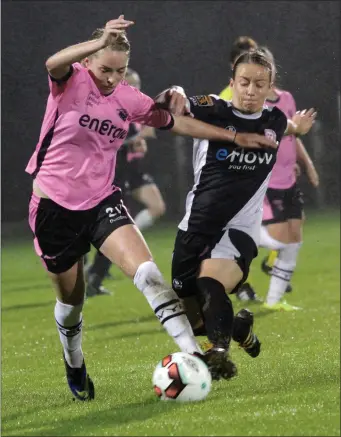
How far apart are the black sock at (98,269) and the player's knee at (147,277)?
5.72 meters

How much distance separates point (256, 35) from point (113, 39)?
42.0 ft

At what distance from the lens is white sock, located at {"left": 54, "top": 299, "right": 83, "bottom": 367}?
619cm

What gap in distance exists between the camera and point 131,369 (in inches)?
279

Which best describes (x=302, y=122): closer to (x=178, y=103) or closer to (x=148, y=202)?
(x=178, y=103)

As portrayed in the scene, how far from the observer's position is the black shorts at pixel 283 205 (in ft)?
33.2

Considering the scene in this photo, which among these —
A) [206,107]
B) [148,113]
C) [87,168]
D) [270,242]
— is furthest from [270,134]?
[270,242]

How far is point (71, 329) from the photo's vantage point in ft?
20.5

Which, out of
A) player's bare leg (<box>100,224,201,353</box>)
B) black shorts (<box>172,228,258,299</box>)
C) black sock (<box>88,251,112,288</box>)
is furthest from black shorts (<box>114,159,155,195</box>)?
player's bare leg (<box>100,224,201,353</box>)

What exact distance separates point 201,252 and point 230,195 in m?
0.36

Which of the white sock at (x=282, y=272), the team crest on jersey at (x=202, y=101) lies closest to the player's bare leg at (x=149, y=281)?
the team crest on jersey at (x=202, y=101)

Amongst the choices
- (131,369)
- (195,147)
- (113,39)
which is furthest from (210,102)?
(131,369)

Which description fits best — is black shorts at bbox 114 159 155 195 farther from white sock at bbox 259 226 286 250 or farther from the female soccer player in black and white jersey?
the female soccer player in black and white jersey

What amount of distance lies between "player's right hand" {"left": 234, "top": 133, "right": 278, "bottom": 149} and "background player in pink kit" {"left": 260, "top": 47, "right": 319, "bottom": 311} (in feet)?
13.2

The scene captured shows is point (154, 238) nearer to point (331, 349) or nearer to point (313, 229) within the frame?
point (313, 229)
